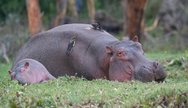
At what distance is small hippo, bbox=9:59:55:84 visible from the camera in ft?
29.8

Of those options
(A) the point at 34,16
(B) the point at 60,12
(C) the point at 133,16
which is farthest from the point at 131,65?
(B) the point at 60,12

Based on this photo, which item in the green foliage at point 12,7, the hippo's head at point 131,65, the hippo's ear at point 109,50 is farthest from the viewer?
the green foliage at point 12,7

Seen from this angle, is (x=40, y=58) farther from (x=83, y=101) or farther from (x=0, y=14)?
(x=0, y=14)

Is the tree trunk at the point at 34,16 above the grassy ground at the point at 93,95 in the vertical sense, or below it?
below

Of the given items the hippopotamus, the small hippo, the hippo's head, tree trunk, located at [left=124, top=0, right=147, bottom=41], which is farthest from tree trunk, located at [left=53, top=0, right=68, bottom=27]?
the small hippo

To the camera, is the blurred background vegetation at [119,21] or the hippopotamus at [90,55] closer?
the hippopotamus at [90,55]

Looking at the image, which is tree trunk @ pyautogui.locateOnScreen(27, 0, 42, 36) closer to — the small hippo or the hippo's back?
the hippo's back

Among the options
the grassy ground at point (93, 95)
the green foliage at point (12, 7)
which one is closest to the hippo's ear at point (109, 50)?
the grassy ground at point (93, 95)

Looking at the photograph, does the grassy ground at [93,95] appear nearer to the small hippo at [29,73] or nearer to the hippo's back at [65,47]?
the small hippo at [29,73]

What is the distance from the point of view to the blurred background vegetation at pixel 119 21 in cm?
1984

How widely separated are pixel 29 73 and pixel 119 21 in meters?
17.9

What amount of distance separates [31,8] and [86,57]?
8178 millimetres

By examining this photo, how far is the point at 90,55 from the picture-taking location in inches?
A: 392

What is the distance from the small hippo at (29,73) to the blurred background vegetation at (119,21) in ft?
26.8
